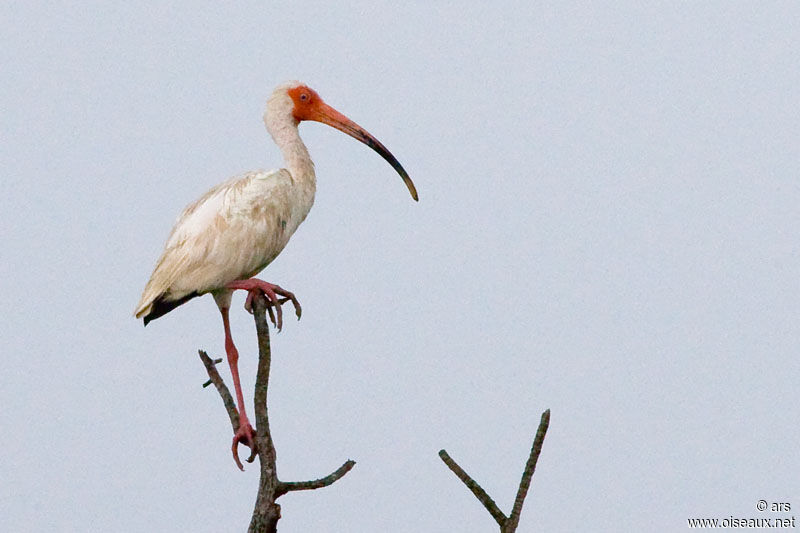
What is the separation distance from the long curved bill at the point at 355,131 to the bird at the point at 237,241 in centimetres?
41

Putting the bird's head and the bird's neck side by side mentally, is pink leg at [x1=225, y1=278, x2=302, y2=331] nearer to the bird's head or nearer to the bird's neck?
the bird's neck

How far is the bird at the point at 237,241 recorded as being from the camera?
9.59 metres

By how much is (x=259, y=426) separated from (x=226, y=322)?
5.42 ft

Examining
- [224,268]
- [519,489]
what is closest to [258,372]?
[224,268]

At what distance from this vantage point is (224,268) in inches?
381

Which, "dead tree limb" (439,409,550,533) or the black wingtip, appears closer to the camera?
"dead tree limb" (439,409,550,533)

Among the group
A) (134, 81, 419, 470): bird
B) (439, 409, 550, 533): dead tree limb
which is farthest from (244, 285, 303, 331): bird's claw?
(439, 409, 550, 533): dead tree limb

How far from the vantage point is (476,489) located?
8.67 metres

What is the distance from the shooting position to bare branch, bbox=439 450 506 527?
28.4 ft

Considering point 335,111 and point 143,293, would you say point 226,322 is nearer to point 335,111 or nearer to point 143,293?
point 143,293

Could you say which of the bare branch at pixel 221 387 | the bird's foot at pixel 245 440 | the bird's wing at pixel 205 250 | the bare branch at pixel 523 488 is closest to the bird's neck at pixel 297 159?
the bird's wing at pixel 205 250

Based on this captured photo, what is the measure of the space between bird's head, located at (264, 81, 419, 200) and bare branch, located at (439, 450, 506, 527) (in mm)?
3144

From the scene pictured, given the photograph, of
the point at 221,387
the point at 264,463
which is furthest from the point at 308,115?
the point at 264,463

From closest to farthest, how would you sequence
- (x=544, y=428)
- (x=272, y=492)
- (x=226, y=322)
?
(x=544, y=428)
(x=272, y=492)
(x=226, y=322)
